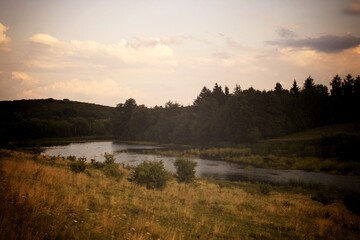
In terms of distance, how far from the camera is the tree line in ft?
323

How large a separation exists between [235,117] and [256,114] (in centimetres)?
720

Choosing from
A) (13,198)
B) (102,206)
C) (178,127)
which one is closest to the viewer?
(13,198)

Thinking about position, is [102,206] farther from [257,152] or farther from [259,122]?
[259,122]

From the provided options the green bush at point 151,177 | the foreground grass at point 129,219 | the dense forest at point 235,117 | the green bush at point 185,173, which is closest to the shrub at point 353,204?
the foreground grass at point 129,219

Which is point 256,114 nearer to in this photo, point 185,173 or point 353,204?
point 185,173

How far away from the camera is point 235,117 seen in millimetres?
100750

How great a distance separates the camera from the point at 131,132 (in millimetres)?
156125

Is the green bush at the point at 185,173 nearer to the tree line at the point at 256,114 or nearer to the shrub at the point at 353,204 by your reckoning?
the shrub at the point at 353,204

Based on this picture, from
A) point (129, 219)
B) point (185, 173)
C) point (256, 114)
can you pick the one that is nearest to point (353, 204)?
point (185, 173)

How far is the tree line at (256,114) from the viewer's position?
98500 mm

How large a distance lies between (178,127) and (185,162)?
3785 inches

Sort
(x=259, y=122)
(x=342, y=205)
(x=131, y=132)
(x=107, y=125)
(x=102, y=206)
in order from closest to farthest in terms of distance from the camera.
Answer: (x=102, y=206), (x=342, y=205), (x=259, y=122), (x=131, y=132), (x=107, y=125)

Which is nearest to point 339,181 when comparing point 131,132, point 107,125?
point 131,132

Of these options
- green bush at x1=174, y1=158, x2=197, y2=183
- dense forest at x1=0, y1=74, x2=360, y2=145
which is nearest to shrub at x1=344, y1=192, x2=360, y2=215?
green bush at x1=174, y1=158, x2=197, y2=183
